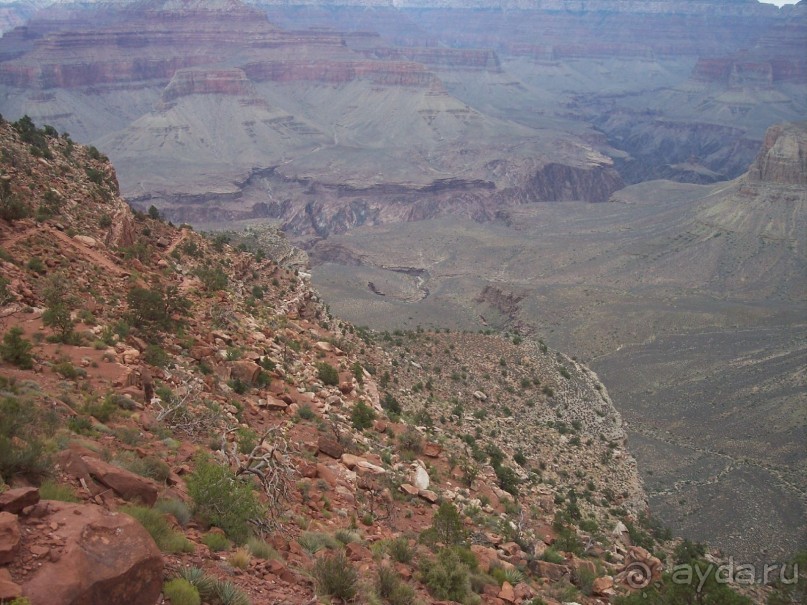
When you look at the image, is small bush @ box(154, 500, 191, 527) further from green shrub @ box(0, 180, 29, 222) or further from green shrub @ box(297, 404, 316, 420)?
green shrub @ box(0, 180, 29, 222)

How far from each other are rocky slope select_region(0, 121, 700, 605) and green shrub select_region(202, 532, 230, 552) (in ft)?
0.11

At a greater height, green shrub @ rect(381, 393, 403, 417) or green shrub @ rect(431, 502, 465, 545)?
green shrub @ rect(431, 502, 465, 545)

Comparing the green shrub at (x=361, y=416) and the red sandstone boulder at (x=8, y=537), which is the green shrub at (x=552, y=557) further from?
the red sandstone boulder at (x=8, y=537)

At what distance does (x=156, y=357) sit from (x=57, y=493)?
25.6 feet

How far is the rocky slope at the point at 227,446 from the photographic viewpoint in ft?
30.0

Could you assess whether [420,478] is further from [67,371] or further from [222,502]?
[67,371]

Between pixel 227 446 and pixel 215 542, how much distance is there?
13.4 ft

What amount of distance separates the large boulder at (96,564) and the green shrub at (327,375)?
43.8ft

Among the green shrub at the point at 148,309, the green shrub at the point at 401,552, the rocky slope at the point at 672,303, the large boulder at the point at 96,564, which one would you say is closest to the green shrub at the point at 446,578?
the green shrub at the point at 401,552

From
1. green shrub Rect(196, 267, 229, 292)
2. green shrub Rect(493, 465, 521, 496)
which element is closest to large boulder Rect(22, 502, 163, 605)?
green shrub Rect(493, 465, 521, 496)

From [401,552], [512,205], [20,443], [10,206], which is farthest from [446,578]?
[512,205]

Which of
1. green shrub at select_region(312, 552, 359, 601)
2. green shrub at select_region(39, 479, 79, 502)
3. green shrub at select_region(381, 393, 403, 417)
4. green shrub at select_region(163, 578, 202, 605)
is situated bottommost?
green shrub at select_region(381, 393, 403, 417)

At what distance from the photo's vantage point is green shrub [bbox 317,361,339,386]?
21.9 metres

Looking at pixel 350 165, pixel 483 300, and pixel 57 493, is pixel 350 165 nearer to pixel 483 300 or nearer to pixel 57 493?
pixel 483 300
